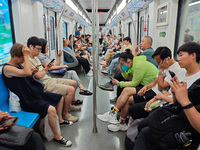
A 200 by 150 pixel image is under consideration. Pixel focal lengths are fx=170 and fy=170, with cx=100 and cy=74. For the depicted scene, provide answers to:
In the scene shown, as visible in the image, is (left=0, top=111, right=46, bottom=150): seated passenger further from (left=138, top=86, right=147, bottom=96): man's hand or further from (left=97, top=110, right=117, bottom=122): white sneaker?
(left=138, top=86, right=147, bottom=96): man's hand

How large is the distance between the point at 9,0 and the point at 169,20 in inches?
132

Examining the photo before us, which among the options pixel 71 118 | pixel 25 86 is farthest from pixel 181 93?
pixel 71 118

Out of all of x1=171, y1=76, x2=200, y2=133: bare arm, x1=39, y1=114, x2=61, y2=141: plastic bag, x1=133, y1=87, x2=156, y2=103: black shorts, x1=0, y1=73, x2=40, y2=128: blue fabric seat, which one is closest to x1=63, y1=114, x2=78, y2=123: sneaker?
x1=39, y1=114, x2=61, y2=141: plastic bag

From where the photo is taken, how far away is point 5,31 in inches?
128

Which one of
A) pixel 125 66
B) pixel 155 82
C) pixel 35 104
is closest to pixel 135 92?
pixel 155 82

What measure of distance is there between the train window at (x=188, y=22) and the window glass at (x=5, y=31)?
137 inches

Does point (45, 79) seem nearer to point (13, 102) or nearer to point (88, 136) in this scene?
point (13, 102)

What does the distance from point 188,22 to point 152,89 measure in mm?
1785

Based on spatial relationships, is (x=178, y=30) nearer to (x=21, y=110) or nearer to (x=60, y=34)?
(x=21, y=110)

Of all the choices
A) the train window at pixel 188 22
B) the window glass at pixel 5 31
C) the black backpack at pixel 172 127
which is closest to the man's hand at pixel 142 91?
the black backpack at pixel 172 127

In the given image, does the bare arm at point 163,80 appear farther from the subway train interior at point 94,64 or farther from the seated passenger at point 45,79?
the seated passenger at point 45,79

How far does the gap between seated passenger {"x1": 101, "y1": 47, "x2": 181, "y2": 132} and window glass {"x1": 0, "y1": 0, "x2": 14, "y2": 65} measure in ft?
7.57

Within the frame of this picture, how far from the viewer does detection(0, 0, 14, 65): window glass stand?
3117 mm

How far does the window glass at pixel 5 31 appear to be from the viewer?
3.12 m
